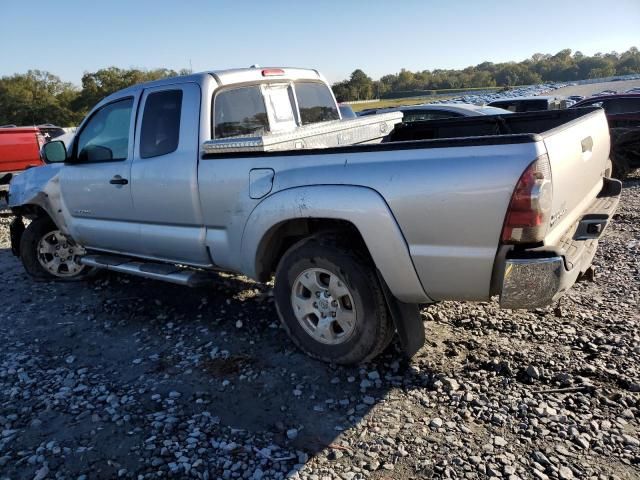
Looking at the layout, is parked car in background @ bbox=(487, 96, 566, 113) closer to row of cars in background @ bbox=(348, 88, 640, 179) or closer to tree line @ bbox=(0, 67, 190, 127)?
row of cars in background @ bbox=(348, 88, 640, 179)

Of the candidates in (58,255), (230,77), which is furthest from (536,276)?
(58,255)

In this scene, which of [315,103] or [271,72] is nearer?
[271,72]

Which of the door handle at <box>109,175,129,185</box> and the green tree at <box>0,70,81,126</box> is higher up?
the green tree at <box>0,70,81,126</box>

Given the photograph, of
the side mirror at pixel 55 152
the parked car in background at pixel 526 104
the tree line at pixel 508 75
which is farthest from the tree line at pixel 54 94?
the side mirror at pixel 55 152

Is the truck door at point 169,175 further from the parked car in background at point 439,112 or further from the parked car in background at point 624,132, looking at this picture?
the parked car in background at point 624,132

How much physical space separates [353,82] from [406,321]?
6941cm

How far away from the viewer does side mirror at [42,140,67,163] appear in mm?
5039

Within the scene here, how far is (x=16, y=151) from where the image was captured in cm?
1104

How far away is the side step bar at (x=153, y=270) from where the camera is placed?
4301mm

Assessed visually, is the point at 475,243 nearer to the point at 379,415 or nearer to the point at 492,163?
the point at 492,163

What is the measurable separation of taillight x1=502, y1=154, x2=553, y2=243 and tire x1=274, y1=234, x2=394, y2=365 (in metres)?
0.98

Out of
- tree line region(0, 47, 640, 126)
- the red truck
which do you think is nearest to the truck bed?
the red truck

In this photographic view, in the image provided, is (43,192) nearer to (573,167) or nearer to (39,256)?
(39,256)

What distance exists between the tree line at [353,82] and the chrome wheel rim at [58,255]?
25.2 meters
